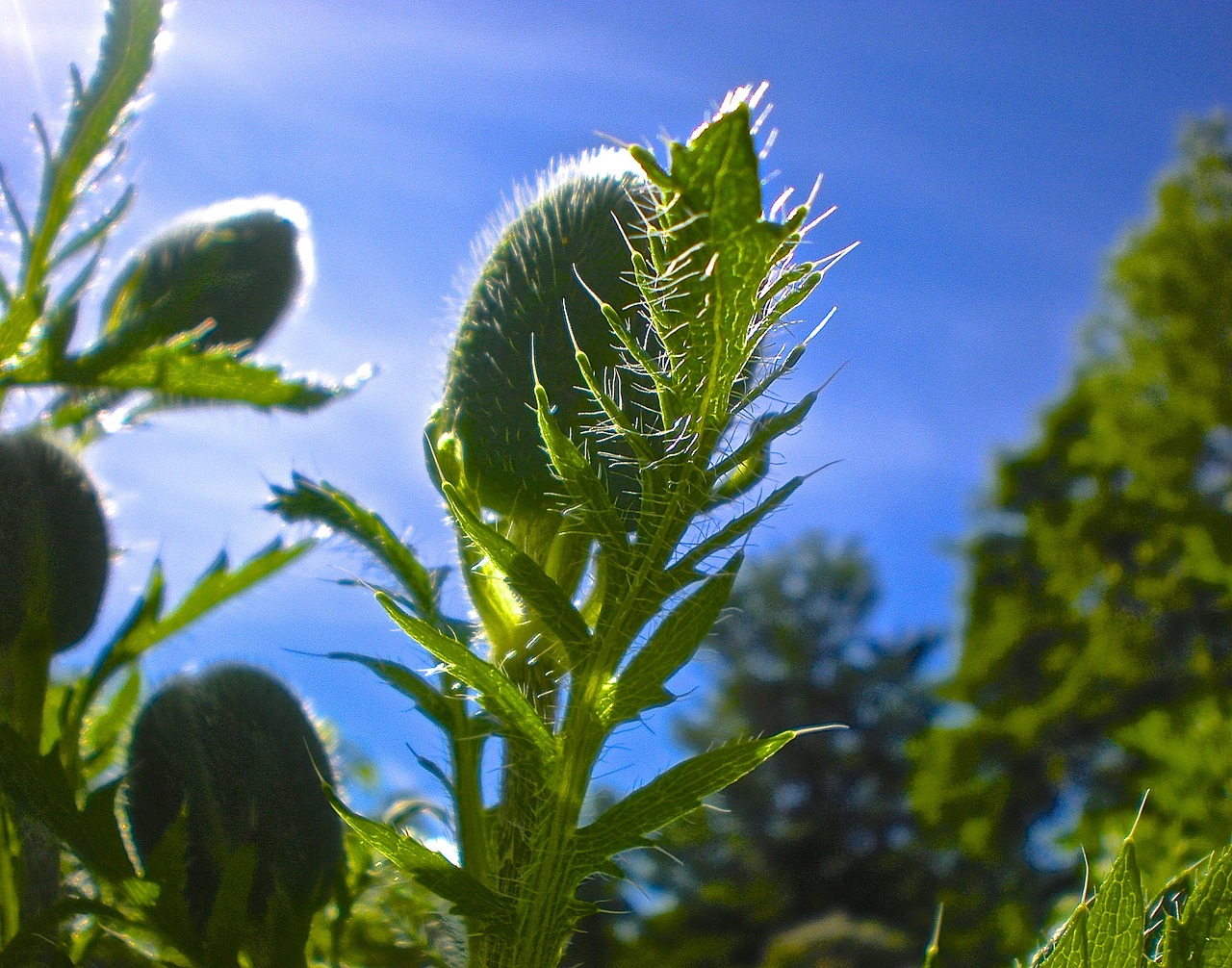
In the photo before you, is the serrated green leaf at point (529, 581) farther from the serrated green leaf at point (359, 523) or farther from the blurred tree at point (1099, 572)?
the blurred tree at point (1099, 572)

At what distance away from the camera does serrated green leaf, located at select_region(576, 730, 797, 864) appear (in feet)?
0.87

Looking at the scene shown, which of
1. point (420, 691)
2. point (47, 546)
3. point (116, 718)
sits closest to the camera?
point (420, 691)

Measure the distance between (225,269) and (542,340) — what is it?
0.36 m

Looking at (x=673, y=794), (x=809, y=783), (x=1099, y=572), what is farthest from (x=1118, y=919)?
(x=809, y=783)

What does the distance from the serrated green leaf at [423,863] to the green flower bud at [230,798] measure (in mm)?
155

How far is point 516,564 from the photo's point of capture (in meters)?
0.27

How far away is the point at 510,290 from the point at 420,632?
0.18m

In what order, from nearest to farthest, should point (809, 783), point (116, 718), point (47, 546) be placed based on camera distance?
point (47, 546), point (116, 718), point (809, 783)

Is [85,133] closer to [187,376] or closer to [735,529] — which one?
[187,376]

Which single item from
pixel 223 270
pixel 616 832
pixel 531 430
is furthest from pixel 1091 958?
pixel 223 270

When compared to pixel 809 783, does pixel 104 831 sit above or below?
below

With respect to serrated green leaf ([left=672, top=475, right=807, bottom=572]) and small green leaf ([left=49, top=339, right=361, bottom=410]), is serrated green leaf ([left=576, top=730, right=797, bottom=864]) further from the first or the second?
small green leaf ([left=49, top=339, right=361, bottom=410])

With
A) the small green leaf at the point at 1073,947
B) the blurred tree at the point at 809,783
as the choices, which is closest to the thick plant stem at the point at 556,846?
the small green leaf at the point at 1073,947

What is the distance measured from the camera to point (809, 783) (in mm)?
12906
